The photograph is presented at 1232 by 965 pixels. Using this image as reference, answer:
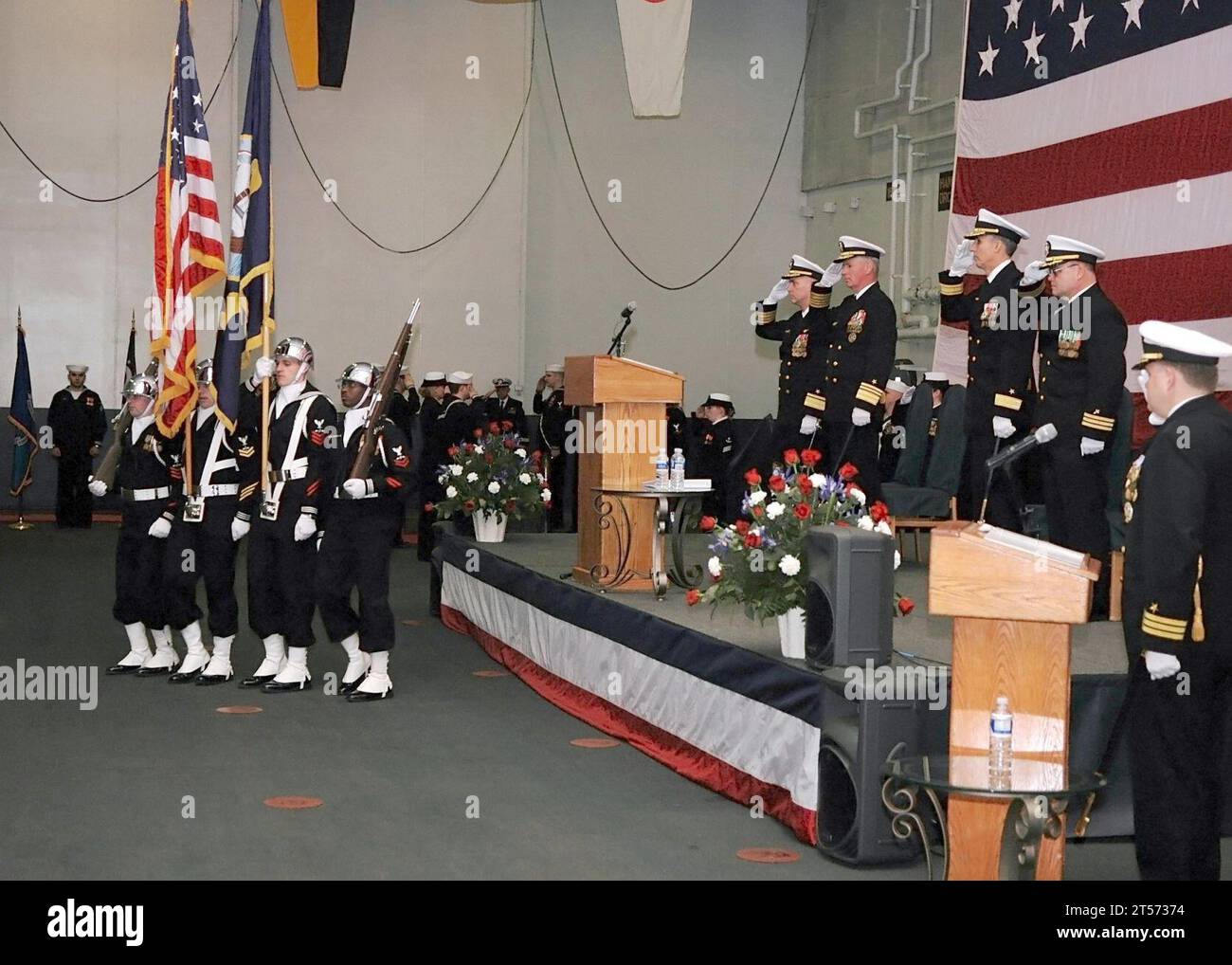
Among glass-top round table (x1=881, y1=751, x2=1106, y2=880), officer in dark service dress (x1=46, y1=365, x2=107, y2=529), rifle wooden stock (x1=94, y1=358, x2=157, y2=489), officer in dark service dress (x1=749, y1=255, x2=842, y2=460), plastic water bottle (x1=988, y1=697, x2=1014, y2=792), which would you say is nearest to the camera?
glass-top round table (x1=881, y1=751, x2=1106, y2=880)

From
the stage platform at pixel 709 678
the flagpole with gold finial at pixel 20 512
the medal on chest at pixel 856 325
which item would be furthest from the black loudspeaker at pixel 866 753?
the flagpole with gold finial at pixel 20 512

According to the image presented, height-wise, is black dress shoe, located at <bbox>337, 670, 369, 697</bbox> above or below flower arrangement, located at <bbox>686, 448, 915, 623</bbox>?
below

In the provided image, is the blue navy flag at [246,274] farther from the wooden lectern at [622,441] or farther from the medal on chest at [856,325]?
the medal on chest at [856,325]

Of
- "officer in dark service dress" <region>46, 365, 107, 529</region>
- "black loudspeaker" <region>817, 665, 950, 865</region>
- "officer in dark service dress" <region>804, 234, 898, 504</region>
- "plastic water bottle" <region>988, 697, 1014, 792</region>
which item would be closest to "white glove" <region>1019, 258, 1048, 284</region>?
"officer in dark service dress" <region>804, 234, 898, 504</region>

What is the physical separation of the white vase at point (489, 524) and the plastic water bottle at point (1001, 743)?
694 cm

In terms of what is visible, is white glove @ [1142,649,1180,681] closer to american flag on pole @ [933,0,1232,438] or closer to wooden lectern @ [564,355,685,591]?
wooden lectern @ [564,355,685,591]

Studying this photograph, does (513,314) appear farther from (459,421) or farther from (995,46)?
(995,46)

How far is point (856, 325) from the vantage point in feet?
27.6

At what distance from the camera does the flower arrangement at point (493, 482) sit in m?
10.7

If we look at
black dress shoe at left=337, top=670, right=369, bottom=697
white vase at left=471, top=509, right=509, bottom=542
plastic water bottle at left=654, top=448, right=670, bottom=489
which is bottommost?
black dress shoe at left=337, top=670, right=369, bottom=697

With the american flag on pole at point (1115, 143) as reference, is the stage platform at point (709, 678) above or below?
below

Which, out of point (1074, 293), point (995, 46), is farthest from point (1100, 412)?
point (995, 46)

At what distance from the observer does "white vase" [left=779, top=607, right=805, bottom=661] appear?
19.0 ft

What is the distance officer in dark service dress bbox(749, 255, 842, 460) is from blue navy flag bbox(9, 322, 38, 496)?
1065cm
